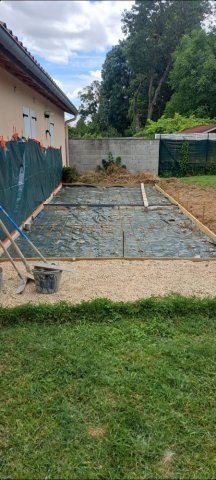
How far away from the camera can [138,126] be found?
3478 cm

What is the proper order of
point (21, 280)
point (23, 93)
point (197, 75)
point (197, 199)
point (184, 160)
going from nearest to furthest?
A: point (21, 280)
point (23, 93)
point (197, 199)
point (184, 160)
point (197, 75)

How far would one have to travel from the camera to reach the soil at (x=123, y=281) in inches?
146

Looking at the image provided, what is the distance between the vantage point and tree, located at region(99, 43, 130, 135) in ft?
120

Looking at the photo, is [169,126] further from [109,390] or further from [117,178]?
[109,390]

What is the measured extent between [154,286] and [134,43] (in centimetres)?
3435

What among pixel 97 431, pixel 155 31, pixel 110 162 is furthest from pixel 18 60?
pixel 155 31

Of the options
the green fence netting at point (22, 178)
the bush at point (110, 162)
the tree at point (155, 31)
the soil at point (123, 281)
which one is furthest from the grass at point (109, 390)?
the tree at point (155, 31)

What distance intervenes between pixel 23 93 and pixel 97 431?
735 centimetres

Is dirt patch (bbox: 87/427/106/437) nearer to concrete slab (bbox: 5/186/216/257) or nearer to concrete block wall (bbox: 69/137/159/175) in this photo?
concrete slab (bbox: 5/186/216/257)

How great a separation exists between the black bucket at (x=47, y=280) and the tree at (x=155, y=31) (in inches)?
1295

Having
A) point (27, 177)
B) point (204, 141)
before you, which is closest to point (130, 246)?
point (27, 177)

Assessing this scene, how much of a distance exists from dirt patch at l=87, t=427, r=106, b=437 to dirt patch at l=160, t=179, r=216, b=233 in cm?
514

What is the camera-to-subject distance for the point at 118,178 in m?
14.4

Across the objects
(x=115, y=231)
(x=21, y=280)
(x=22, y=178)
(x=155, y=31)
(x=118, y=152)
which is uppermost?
(x=155, y=31)
